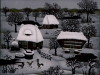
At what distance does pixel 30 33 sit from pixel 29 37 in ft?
0.17

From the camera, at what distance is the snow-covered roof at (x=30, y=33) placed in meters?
2.34

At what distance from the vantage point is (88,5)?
2.34 metres

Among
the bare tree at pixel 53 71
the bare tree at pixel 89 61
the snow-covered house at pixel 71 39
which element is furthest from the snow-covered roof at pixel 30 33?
the bare tree at pixel 89 61

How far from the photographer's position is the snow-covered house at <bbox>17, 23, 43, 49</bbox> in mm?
2336

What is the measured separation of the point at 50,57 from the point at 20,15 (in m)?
0.64

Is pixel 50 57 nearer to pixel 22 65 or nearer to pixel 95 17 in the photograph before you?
pixel 22 65

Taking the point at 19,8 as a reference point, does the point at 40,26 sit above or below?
below

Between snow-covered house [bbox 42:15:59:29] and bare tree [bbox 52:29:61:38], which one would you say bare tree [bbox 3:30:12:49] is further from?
bare tree [bbox 52:29:61:38]

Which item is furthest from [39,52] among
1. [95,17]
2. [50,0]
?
[95,17]

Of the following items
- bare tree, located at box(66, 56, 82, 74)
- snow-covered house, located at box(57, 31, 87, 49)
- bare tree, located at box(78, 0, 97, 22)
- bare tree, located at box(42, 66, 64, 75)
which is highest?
bare tree, located at box(78, 0, 97, 22)

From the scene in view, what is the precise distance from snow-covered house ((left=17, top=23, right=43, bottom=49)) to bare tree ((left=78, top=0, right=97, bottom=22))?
62 cm

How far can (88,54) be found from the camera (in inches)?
91.5

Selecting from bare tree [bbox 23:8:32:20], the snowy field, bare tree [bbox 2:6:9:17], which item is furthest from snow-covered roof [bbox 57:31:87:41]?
bare tree [bbox 2:6:9:17]

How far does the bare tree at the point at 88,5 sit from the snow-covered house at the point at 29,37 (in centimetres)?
62
